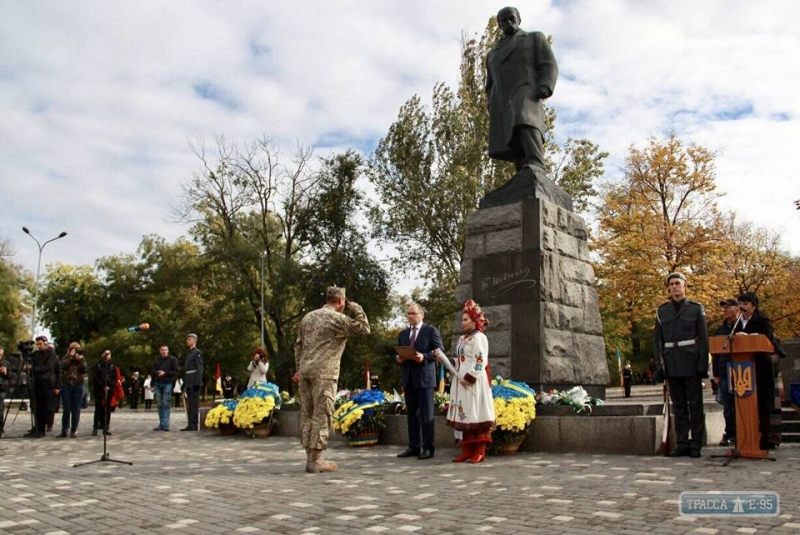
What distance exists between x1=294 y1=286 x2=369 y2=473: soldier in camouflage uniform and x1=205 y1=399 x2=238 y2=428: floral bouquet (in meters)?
5.38

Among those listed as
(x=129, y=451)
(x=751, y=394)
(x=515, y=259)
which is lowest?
(x=129, y=451)

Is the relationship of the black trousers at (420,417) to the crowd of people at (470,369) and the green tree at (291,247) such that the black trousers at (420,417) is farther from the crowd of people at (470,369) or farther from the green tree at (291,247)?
the green tree at (291,247)

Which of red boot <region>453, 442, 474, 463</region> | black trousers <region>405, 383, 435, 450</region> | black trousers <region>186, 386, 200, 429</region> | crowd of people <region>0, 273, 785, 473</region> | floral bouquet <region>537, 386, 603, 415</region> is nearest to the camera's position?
crowd of people <region>0, 273, 785, 473</region>

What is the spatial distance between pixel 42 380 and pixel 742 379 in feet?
40.0

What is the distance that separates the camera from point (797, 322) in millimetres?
29359

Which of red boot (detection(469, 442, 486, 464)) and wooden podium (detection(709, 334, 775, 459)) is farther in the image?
red boot (detection(469, 442, 486, 464))

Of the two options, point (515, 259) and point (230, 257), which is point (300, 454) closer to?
point (515, 259)

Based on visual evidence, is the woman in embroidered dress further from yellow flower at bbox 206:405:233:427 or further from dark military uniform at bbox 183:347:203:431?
dark military uniform at bbox 183:347:203:431

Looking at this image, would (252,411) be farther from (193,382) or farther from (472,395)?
(472,395)

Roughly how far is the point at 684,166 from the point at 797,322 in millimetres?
8335

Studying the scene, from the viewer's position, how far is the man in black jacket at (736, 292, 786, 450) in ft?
22.9

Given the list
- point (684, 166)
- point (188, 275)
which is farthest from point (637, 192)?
point (188, 275)

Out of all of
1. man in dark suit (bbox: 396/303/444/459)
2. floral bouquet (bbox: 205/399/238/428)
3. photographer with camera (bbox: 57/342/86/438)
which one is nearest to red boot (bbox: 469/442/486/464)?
man in dark suit (bbox: 396/303/444/459)

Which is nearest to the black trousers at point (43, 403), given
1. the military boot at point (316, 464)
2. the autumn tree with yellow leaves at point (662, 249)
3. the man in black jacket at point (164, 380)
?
the man in black jacket at point (164, 380)
